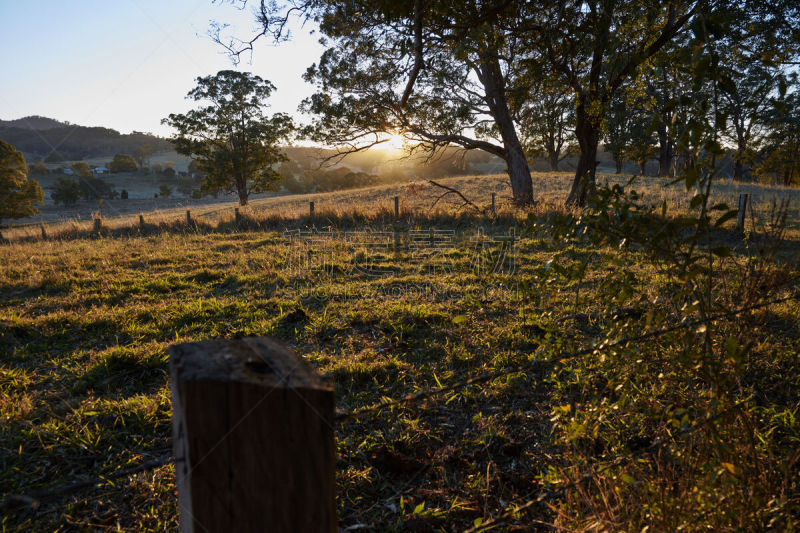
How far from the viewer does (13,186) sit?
2978 cm

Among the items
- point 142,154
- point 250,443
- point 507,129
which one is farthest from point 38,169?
point 250,443

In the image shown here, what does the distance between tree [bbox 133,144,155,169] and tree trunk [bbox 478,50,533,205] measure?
10896 centimetres

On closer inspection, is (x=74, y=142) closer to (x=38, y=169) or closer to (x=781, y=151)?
(x=38, y=169)

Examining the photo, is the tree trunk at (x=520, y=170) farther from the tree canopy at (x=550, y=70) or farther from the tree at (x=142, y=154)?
the tree at (x=142, y=154)

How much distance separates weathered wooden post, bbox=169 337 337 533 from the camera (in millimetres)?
896

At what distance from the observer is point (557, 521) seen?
187 cm

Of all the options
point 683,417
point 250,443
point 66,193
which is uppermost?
point 66,193

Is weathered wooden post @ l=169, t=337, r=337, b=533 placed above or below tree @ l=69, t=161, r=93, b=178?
below

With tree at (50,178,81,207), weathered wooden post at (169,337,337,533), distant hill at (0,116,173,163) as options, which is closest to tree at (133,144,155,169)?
distant hill at (0,116,173,163)

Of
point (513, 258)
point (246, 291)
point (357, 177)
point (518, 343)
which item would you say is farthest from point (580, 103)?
point (357, 177)

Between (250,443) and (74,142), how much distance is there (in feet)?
519

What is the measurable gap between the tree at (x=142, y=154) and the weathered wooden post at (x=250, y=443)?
388 feet

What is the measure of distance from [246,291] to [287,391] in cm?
584

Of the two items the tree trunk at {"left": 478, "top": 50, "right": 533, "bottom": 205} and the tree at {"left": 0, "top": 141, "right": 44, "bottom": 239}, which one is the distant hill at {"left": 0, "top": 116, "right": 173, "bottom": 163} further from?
the tree trunk at {"left": 478, "top": 50, "right": 533, "bottom": 205}
